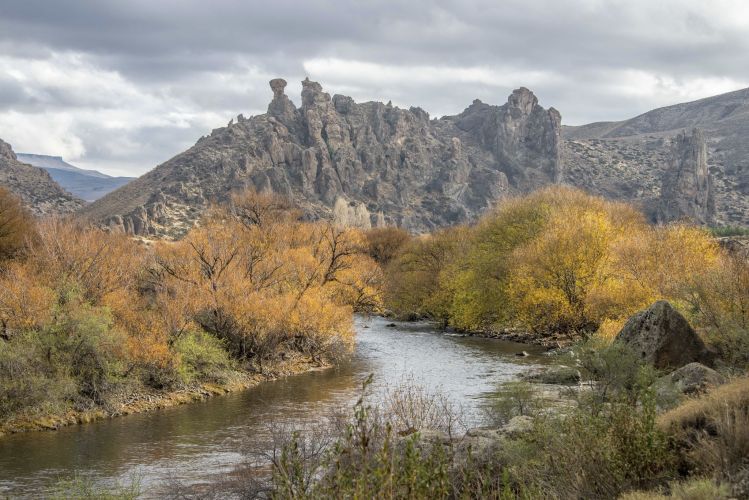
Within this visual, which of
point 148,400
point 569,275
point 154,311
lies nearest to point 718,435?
point 148,400

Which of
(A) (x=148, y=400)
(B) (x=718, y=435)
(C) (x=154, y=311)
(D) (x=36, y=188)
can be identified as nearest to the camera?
(B) (x=718, y=435)

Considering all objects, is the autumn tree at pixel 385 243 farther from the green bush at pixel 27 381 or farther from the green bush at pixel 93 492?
the green bush at pixel 93 492

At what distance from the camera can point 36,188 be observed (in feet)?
505

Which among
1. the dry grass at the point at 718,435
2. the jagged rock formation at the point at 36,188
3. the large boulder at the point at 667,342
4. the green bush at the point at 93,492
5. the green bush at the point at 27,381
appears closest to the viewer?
the dry grass at the point at 718,435

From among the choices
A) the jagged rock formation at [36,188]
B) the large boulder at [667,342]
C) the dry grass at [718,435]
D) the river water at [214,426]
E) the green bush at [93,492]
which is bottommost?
the river water at [214,426]

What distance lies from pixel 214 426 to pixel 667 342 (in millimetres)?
17390

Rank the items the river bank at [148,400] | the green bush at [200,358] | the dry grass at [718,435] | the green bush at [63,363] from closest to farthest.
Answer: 1. the dry grass at [718,435]
2. the river bank at [148,400]
3. the green bush at [63,363]
4. the green bush at [200,358]

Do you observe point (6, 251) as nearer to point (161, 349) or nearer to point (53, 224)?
point (53, 224)

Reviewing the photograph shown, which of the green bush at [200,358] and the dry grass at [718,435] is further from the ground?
the dry grass at [718,435]

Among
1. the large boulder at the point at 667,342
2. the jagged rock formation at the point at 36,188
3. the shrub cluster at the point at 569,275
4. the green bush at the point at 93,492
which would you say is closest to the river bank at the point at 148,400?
the green bush at the point at 93,492

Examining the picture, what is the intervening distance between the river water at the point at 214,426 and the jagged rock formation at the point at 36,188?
11684 centimetres

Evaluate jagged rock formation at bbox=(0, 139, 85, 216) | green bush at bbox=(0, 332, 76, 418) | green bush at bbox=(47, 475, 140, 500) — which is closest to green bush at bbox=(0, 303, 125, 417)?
green bush at bbox=(0, 332, 76, 418)

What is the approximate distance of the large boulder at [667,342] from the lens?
24.7 m

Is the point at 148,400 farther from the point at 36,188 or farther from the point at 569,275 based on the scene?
the point at 36,188
